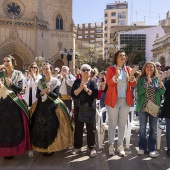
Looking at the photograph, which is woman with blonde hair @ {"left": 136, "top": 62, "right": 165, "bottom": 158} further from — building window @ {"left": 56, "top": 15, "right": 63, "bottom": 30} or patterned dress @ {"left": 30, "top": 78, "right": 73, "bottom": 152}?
building window @ {"left": 56, "top": 15, "right": 63, "bottom": 30}

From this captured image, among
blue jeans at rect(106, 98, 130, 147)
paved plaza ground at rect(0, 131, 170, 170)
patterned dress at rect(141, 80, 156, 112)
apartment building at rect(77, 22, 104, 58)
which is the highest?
apartment building at rect(77, 22, 104, 58)

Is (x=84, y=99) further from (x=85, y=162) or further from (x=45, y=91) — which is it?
(x=85, y=162)

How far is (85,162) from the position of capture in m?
4.80

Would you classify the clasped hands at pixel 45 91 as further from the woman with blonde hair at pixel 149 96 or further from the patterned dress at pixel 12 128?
the woman with blonde hair at pixel 149 96

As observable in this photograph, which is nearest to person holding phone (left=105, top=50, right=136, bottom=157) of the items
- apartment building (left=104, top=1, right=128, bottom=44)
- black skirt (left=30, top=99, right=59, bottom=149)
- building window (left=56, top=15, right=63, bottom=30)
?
black skirt (left=30, top=99, right=59, bottom=149)

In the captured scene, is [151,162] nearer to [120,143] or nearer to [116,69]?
[120,143]

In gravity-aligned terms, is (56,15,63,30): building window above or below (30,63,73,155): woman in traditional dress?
above

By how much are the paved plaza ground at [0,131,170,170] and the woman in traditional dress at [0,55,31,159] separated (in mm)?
221

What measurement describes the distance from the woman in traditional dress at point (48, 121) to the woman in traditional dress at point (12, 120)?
18 centimetres

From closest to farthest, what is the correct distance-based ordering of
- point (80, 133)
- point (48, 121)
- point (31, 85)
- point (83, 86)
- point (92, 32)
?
point (48, 121) → point (83, 86) → point (80, 133) → point (31, 85) → point (92, 32)

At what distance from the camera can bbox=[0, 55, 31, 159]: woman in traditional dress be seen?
4.66m

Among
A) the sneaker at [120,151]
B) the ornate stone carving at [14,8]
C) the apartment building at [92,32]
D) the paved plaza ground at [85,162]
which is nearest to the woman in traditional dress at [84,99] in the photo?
the paved plaza ground at [85,162]

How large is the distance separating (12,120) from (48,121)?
65cm

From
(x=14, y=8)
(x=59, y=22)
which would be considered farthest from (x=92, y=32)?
(x=14, y=8)
